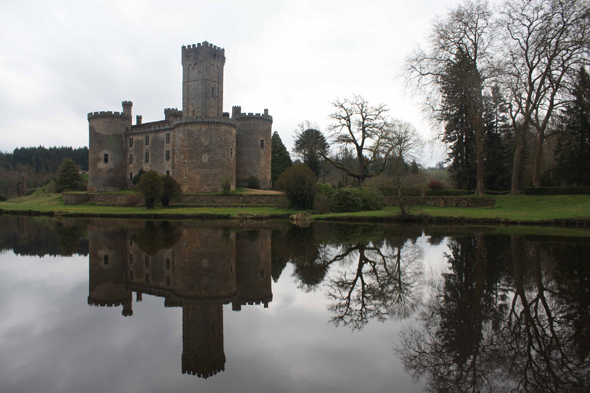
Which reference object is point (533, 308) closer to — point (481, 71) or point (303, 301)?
point (303, 301)

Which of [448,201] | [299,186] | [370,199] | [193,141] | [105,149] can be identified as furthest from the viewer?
[105,149]

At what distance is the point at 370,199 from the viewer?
28500mm

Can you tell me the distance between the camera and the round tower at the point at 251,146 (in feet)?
142

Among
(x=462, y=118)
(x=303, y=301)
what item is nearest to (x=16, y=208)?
(x=303, y=301)

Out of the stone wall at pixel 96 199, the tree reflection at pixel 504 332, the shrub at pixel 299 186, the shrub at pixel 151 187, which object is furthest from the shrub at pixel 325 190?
the tree reflection at pixel 504 332

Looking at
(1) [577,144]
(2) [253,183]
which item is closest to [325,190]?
(2) [253,183]

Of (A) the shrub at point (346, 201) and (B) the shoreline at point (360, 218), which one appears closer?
(B) the shoreline at point (360, 218)

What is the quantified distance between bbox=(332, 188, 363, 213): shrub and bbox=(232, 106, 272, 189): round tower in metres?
17.4

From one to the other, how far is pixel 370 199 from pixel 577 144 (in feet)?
51.4

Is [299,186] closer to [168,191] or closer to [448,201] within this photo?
[448,201]

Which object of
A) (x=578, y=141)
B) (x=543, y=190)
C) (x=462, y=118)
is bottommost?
(x=543, y=190)

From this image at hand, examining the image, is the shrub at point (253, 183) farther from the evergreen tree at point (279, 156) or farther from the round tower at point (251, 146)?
the evergreen tree at point (279, 156)

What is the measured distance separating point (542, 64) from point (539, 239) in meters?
17.2

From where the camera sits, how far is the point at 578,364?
14.0 ft
